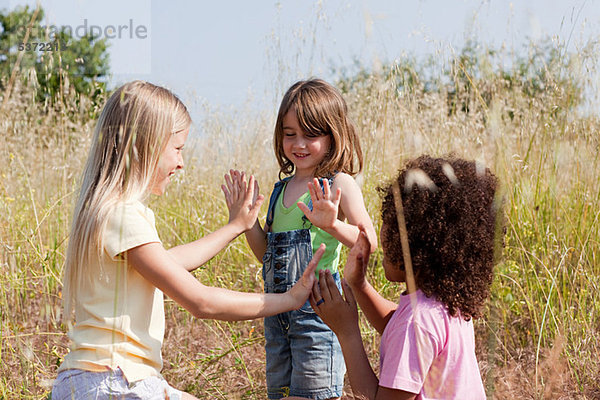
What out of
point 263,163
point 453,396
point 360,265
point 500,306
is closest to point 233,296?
point 360,265

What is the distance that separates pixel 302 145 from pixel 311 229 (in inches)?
11.2

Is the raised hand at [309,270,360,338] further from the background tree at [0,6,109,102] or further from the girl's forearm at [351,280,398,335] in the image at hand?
the background tree at [0,6,109,102]

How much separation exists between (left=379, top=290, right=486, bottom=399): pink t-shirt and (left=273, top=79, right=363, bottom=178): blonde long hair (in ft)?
2.48

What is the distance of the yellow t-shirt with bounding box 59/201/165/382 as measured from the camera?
1514 mm

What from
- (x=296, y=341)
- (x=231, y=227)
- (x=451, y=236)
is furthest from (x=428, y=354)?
Answer: (x=231, y=227)

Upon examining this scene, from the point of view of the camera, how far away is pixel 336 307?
5.00 ft

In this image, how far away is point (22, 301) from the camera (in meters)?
3.10

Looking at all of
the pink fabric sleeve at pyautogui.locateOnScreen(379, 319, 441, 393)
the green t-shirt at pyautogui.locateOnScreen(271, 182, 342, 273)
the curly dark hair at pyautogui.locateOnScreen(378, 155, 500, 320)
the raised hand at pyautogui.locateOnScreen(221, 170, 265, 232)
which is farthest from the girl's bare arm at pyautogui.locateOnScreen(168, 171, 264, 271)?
the pink fabric sleeve at pyautogui.locateOnScreen(379, 319, 441, 393)

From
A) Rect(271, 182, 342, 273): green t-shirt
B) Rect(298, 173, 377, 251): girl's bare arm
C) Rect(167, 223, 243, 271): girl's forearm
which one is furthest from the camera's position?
Rect(271, 182, 342, 273): green t-shirt

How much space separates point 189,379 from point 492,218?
1423mm

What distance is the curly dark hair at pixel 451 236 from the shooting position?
141 cm

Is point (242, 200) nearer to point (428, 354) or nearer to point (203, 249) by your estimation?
point (203, 249)

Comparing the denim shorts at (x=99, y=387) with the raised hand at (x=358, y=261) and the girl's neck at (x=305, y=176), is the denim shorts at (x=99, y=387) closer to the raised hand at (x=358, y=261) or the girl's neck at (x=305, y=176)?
the raised hand at (x=358, y=261)

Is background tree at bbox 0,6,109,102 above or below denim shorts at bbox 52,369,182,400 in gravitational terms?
above
